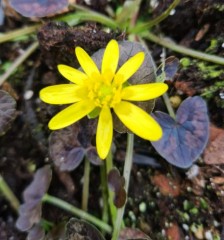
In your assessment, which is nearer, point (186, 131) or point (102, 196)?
point (186, 131)

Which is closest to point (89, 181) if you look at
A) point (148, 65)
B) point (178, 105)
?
point (178, 105)

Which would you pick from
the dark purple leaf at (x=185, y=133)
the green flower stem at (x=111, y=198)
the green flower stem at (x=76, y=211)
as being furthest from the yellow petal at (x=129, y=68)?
the green flower stem at (x=76, y=211)

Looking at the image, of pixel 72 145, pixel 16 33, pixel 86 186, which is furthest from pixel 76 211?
pixel 16 33

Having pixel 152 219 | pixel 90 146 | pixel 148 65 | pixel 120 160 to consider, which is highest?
pixel 148 65

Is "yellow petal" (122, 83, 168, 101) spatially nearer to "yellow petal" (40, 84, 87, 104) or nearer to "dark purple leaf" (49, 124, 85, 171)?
"yellow petal" (40, 84, 87, 104)

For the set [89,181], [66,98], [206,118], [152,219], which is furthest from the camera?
[89,181]

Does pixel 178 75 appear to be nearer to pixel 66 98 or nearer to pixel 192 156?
pixel 192 156

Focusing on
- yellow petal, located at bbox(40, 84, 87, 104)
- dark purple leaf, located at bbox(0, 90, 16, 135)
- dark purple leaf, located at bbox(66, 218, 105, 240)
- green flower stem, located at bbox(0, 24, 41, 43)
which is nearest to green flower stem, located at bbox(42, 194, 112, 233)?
dark purple leaf, located at bbox(66, 218, 105, 240)
